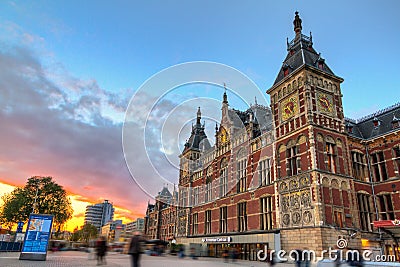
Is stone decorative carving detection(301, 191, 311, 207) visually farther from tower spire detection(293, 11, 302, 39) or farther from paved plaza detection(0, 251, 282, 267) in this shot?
tower spire detection(293, 11, 302, 39)

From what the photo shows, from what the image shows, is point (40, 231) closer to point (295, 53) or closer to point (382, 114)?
point (295, 53)

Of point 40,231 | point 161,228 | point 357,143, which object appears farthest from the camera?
point 161,228

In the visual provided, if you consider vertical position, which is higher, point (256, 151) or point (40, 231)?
point (256, 151)

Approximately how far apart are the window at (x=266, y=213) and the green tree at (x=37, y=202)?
40.2 meters

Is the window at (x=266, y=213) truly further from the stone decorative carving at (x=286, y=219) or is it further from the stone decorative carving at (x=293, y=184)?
the stone decorative carving at (x=293, y=184)

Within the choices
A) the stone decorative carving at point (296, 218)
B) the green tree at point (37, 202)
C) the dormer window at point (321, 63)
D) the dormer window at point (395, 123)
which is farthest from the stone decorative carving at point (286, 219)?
the green tree at point (37, 202)

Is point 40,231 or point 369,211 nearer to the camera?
point 40,231

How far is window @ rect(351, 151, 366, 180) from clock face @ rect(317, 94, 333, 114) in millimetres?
5617

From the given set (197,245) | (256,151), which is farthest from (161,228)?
(256,151)

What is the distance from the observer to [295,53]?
3409 centimetres

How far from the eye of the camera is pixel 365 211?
94.0ft

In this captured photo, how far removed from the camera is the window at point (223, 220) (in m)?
38.8

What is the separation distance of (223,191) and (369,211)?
18.5 m

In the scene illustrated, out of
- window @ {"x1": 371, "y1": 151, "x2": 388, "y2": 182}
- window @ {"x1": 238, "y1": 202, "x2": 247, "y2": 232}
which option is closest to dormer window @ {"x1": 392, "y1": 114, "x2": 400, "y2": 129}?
window @ {"x1": 371, "y1": 151, "x2": 388, "y2": 182}
